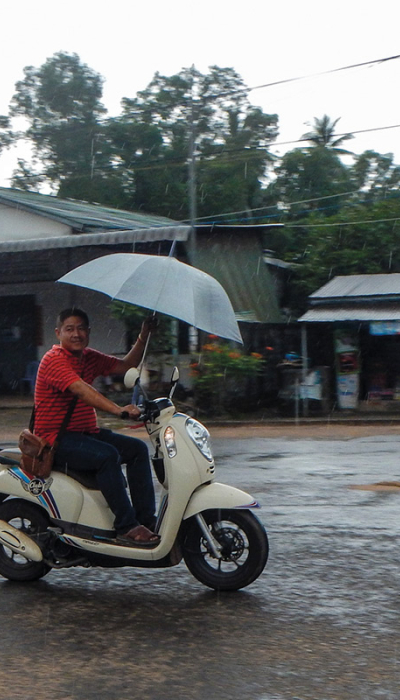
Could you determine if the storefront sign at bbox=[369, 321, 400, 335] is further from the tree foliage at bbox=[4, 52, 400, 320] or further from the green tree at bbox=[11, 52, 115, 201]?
the green tree at bbox=[11, 52, 115, 201]

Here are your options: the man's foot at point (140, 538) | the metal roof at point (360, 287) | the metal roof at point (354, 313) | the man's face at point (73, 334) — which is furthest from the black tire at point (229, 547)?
the metal roof at point (360, 287)

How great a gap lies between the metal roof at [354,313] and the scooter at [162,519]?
1479cm

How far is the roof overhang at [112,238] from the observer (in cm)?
1892

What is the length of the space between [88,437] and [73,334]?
1.99 ft

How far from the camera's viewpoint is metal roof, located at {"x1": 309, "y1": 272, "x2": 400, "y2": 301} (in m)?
20.6

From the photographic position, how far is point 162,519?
501cm

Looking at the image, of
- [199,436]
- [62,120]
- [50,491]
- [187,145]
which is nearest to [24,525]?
[50,491]

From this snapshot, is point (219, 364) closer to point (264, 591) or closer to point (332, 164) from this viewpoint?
point (264, 591)

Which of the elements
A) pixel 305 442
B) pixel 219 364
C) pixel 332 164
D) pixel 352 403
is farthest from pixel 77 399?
pixel 332 164

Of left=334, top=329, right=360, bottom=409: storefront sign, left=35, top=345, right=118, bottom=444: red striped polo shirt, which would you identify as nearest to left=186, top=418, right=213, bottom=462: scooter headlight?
left=35, top=345, right=118, bottom=444: red striped polo shirt

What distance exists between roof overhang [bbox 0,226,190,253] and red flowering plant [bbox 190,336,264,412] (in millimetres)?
2453

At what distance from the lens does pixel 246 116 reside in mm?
43625

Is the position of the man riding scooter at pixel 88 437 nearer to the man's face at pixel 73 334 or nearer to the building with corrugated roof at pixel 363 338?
the man's face at pixel 73 334

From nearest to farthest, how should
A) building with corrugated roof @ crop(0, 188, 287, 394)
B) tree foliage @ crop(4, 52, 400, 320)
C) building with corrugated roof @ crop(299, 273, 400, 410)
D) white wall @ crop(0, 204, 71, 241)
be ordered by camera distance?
building with corrugated roof @ crop(299, 273, 400, 410), building with corrugated roof @ crop(0, 188, 287, 394), white wall @ crop(0, 204, 71, 241), tree foliage @ crop(4, 52, 400, 320)
